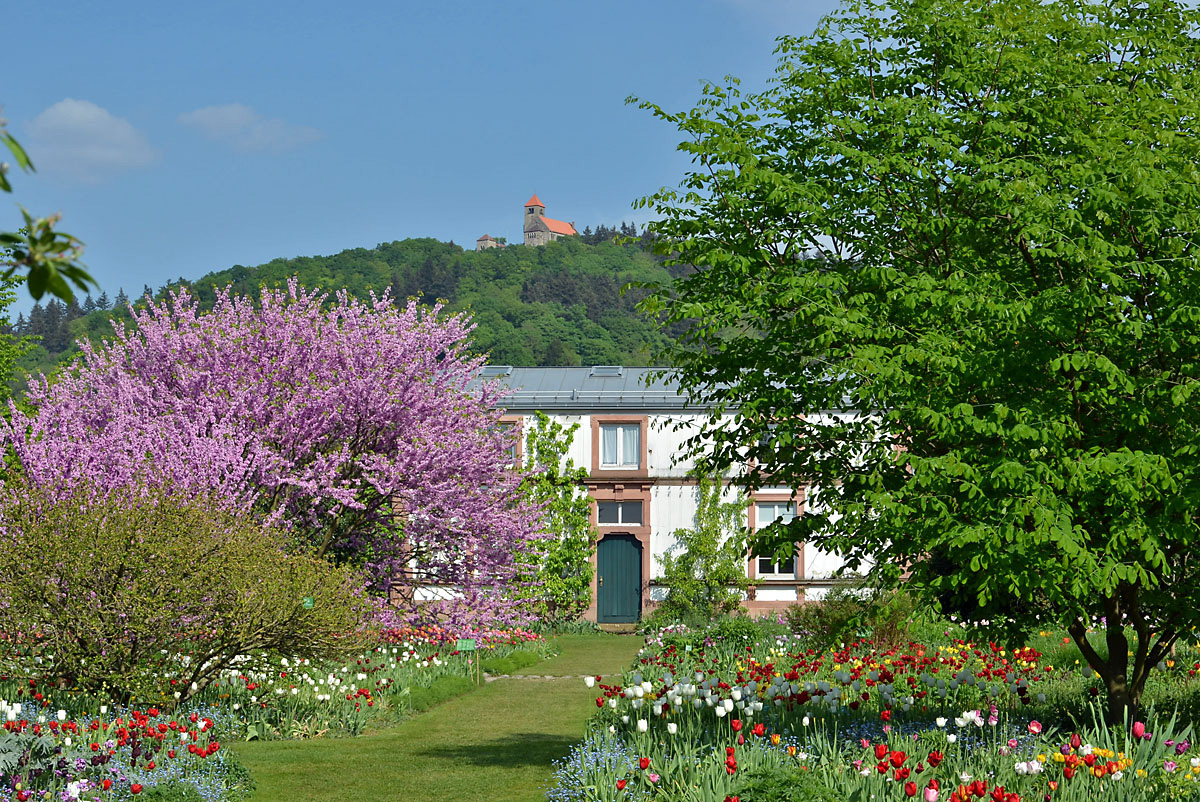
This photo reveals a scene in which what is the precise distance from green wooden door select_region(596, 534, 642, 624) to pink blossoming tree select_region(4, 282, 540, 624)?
13086 millimetres

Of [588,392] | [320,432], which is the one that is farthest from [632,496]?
[320,432]

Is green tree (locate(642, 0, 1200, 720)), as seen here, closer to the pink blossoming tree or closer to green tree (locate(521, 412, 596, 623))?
the pink blossoming tree

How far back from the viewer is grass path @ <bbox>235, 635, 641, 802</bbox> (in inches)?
433

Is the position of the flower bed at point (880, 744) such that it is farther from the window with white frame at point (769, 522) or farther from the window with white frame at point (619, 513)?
the window with white frame at point (619, 513)

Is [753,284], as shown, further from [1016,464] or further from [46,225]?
[46,225]

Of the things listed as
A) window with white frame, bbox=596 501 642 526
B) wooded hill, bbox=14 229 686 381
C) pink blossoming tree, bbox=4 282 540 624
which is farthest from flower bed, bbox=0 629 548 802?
wooded hill, bbox=14 229 686 381

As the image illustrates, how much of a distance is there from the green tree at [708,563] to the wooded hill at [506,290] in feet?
137

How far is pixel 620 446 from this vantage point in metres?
34.2

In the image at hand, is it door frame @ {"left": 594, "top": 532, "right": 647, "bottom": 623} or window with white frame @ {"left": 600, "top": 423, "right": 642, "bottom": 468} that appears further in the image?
window with white frame @ {"left": 600, "top": 423, "right": 642, "bottom": 468}

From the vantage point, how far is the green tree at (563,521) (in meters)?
32.2

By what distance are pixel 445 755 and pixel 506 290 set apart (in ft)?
323

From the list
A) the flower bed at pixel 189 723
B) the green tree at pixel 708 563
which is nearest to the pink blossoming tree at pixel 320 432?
the flower bed at pixel 189 723

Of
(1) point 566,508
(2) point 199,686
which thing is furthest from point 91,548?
(1) point 566,508

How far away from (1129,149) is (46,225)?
9052 millimetres
